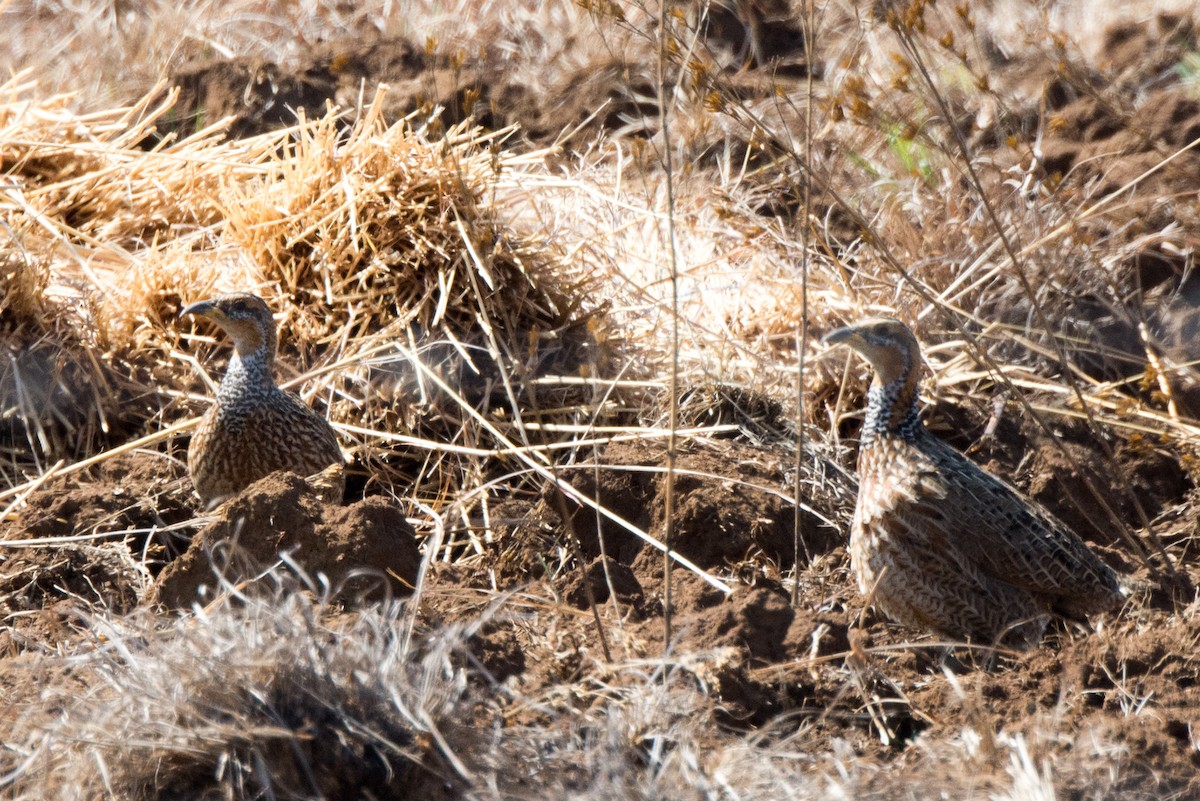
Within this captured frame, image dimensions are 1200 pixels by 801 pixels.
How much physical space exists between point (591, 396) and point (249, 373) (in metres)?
1.41

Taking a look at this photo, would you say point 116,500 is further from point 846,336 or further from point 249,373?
point 846,336

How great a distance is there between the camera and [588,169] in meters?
6.77

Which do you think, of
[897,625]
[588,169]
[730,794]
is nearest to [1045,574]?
[897,625]

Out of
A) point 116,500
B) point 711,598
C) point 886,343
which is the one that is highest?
point 886,343

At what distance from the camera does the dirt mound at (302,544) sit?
3.98m

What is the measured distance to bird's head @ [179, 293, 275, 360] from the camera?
494cm

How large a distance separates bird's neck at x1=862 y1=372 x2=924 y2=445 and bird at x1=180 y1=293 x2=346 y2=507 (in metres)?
1.85

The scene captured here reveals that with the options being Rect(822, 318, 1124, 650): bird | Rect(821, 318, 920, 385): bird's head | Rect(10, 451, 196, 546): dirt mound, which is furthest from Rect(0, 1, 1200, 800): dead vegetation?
Rect(821, 318, 920, 385): bird's head

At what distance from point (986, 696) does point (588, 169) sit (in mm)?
3854

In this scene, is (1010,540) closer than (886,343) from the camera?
Yes

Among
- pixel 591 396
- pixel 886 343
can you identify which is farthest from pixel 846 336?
pixel 591 396

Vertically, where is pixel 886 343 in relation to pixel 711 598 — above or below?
above

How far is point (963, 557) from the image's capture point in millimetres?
4246

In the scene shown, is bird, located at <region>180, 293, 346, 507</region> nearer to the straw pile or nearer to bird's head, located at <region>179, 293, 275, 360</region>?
bird's head, located at <region>179, 293, 275, 360</region>
